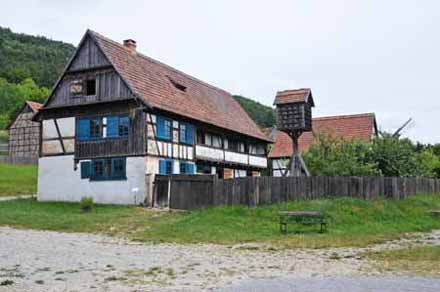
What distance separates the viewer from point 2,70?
120m

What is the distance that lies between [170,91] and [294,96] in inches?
317

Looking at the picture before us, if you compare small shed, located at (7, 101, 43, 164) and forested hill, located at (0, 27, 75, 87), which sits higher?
forested hill, located at (0, 27, 75, 87)

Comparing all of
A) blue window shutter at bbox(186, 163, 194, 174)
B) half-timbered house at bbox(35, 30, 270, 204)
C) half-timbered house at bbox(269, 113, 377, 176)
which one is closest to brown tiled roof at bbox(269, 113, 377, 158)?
half-timbered house at bbox(269, 113, 377, 176)

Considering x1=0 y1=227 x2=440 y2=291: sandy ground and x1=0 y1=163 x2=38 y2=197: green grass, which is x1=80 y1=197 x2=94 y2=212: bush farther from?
x1=0 y1=163 x2=38 y2=197: green grass

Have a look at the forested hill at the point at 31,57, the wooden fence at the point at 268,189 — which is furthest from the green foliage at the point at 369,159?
the forested hill at the point at 31,57

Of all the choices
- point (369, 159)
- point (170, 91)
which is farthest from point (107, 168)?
point (369, 159)

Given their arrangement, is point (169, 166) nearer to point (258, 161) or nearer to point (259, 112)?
point (258, 161)

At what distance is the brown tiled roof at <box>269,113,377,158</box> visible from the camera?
46.9 metres

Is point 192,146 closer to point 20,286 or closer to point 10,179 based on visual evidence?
point 10,179

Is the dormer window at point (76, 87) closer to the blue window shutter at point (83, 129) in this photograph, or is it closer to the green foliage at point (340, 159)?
the blue window shutter at point (83, 129)

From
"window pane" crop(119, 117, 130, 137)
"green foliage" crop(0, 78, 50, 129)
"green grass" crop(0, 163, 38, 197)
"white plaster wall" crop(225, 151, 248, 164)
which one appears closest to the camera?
"window pane" crop(119, 117, 130, 137)

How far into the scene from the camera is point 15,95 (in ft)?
336

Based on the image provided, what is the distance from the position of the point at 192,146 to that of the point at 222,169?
16.4ft

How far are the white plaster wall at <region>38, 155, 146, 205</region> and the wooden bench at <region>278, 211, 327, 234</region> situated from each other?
35.7ft
